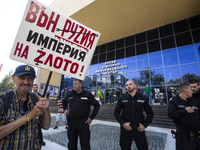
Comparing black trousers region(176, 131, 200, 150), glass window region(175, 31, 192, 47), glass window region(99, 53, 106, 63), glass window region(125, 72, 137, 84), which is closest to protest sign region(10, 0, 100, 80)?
black trousers region(176, 131, 200, 150)

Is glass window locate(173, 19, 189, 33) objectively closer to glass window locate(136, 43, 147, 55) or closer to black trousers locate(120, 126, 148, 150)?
glass window locate(136, 43, 147, 55)

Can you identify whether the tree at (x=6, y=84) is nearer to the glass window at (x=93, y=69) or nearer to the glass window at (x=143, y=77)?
the glass window at (x=93, y=69)

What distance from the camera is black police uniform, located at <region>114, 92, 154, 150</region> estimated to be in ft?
7.10

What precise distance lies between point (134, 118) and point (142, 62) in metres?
12.7

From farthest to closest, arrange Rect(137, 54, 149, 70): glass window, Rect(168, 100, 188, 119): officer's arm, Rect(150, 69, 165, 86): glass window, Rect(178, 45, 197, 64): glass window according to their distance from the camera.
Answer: Rect(137, 54, 149, 70): glass window, Rect(150, 69, 165, 86): glass window, Rect(178, 45, 197, 64): glass window, Rect(168, 100, 188, 119): officer's arm

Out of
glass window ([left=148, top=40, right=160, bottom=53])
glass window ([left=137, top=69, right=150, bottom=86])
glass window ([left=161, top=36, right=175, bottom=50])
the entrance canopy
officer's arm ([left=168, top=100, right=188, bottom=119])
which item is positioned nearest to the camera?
officer's arm ([left=168, top=100, right=188, bottom=119])

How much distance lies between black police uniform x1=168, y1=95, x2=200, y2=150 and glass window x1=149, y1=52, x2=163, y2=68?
11.6 m

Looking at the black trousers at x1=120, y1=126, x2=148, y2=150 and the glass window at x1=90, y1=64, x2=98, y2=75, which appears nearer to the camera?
the black trousers at x1=120, y1=126, x2=148, y2=150

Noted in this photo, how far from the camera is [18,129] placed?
1.14 m

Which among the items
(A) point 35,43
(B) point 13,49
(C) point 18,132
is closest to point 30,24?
(A) point 35,43

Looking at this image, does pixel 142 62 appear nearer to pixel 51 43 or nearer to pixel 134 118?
pixel 134 118

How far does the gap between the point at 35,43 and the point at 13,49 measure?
25 centimetres

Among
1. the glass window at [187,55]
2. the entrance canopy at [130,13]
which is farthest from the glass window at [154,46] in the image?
the glass window at [187,55]

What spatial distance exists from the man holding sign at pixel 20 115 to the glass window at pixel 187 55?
549 inches
